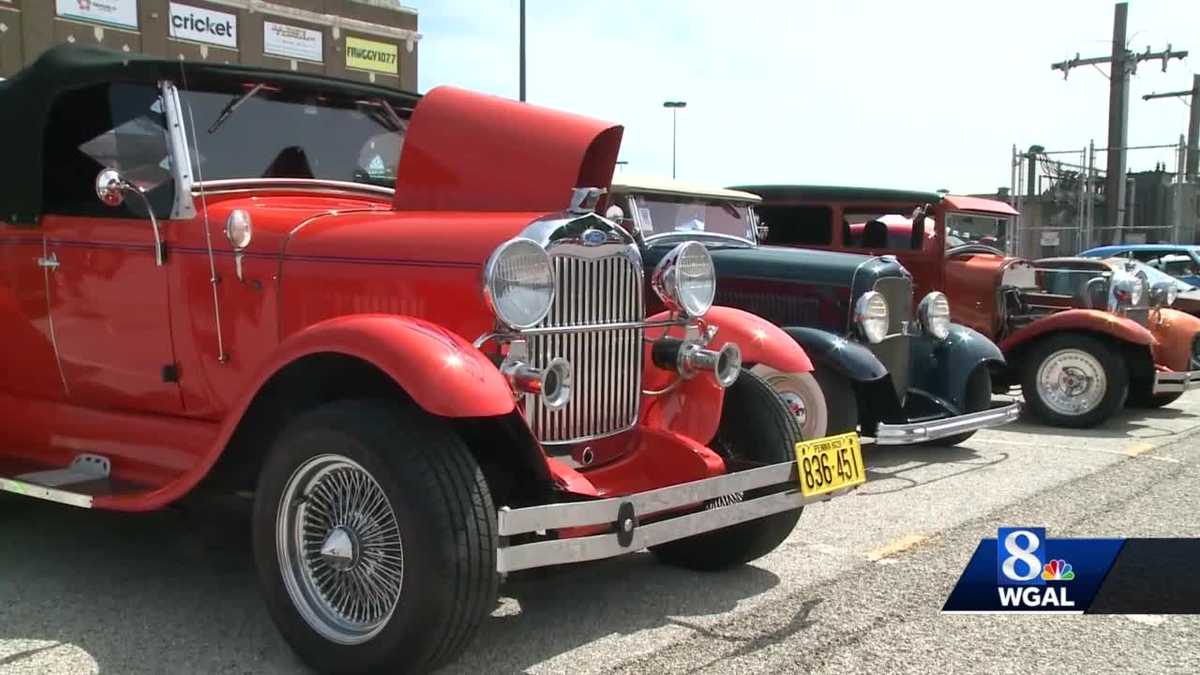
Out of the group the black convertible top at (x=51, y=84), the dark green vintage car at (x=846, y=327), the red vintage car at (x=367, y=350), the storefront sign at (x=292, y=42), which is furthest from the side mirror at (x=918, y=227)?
the storefront sign at (x=292, y=42)

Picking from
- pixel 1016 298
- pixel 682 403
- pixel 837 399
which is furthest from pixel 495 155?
pixel 1016 298

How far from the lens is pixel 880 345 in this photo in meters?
6.36

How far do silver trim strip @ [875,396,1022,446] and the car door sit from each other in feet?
12.3

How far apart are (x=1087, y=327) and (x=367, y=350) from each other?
6863mm

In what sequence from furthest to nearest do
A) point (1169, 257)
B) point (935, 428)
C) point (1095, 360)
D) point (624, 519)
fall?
point (1169, 257) → point (1095, 360) → point (935, 428) → point (624, 519)

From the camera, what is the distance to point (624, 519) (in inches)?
117

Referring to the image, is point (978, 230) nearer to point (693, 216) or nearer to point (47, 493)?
point (693, 216)

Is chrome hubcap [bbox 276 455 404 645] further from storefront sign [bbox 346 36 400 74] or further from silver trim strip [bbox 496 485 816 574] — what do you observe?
storefront sign [bbox 346 36 400 74]

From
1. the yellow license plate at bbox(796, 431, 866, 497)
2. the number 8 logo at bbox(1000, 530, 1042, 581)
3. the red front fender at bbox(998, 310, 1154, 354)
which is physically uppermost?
the red front fender at bbox(998, 310, 1154, 354)

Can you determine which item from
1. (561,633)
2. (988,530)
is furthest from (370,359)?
(988,530)

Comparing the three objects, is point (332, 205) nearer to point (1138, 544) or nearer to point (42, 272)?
point (42, 272)

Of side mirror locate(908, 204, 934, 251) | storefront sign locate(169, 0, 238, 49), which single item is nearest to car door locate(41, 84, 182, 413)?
side mirror locate(908, 204, 934, 251)

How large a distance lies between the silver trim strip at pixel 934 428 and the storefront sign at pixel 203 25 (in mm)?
24714

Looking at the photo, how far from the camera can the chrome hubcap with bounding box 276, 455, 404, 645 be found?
2902mm
